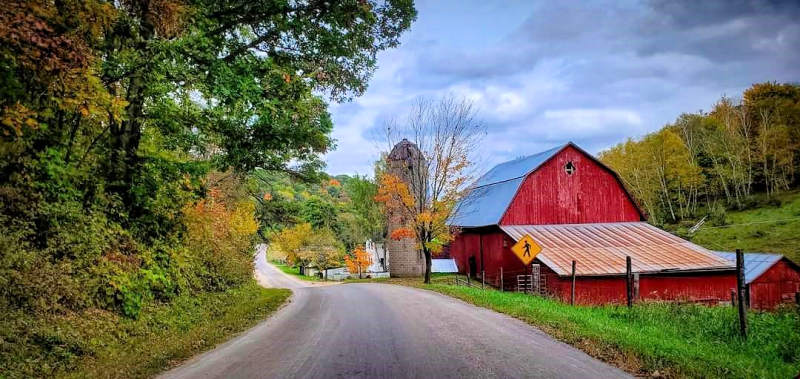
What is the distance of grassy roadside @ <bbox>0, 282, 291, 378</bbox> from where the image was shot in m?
6.29

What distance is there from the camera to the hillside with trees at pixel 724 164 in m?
→ 49.8

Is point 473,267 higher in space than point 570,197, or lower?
lower

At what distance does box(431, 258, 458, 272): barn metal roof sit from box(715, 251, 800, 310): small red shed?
17.0 meters

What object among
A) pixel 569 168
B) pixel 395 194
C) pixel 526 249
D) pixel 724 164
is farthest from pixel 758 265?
pixel 724 164

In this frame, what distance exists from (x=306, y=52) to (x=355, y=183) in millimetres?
42954

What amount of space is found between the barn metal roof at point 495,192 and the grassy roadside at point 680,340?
1553 cm

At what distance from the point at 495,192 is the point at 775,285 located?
53.4 feet

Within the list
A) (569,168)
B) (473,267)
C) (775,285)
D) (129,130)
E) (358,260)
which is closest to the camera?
(129,130)

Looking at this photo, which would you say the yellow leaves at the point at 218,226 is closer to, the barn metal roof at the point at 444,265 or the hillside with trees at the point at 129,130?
the hillside with trees at the point at 129,130

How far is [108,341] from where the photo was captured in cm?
790

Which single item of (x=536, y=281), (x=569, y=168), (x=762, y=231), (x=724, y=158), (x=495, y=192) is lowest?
(x=536, y=281)

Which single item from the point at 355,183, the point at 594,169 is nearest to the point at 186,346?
the point at 594,169

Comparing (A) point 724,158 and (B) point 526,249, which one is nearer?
(B) point 526,249

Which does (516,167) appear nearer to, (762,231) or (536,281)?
A: (536,281)
